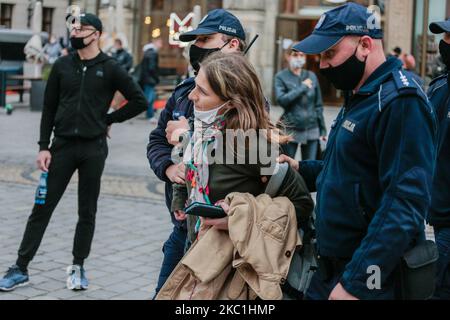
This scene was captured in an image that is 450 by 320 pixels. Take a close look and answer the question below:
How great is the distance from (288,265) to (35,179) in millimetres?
8318

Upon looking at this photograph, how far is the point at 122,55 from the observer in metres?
20.9

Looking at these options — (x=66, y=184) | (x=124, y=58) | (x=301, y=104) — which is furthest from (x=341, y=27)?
(x=124, y=58)

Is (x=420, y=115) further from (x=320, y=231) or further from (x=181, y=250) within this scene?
(x=181, y=250)

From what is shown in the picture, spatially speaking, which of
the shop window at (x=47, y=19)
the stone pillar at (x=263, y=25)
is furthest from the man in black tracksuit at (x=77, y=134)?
the shop window at (x=47, y=19)

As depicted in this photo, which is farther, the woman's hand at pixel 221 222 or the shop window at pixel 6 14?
the shop window at pixel 6 14

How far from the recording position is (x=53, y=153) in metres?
6.35

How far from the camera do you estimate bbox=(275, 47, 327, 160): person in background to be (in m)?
10.2

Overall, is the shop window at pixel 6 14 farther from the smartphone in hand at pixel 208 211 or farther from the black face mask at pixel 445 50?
the smartphone in hand at pixel 208 211

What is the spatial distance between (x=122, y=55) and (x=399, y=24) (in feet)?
27.4

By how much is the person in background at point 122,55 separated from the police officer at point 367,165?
17.6 meters

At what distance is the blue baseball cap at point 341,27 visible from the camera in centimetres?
316

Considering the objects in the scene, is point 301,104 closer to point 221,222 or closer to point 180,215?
point 180,215

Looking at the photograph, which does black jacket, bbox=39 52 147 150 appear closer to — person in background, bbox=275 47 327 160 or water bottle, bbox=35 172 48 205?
water bottle, bbox=35 172 48 205

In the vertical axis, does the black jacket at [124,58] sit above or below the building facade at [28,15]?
below
